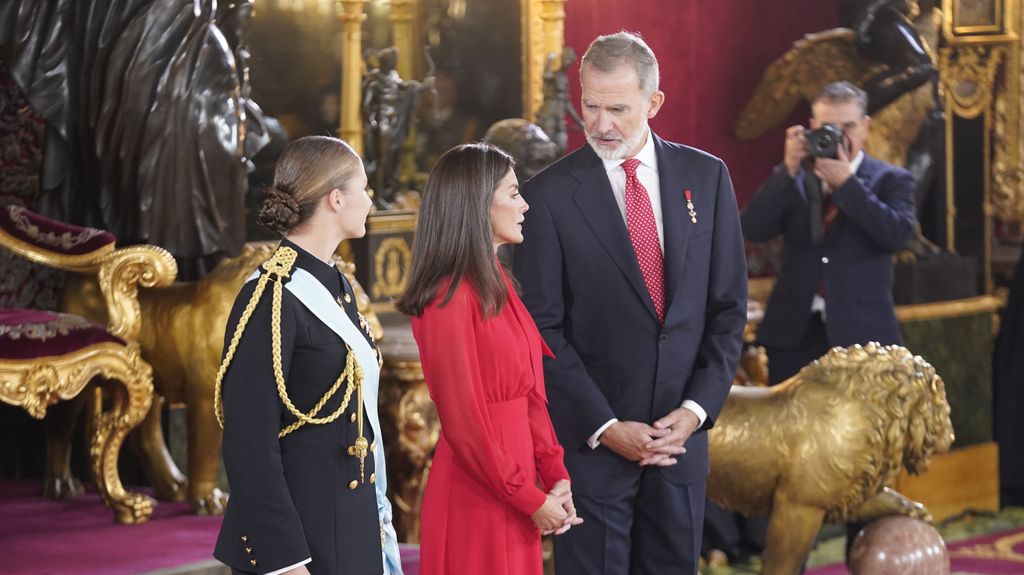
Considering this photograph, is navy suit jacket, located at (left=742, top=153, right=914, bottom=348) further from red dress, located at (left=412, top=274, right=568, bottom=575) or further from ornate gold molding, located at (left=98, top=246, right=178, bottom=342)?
red dress, located at (left=412, top=274, right=568, bottom=575)

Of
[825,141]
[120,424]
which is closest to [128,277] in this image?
[120,424]

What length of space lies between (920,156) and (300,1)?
3.12 meters

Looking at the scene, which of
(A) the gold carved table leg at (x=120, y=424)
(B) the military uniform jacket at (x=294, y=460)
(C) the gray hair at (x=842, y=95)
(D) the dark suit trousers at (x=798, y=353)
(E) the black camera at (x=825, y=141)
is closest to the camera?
(B) the military uniform jacket at (x=294, y=460)

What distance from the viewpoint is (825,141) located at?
5520 millimetres

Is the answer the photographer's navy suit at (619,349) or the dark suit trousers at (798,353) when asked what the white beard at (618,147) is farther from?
the dark suit trousers at (798,353)

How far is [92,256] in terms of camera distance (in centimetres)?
469

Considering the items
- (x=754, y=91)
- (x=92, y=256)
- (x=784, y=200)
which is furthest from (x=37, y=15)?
(x=754, y=91)

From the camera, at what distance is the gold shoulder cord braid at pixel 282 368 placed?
2.62 meters

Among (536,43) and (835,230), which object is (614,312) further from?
(536,43)

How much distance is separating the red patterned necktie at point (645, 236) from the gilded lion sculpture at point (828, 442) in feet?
5.05

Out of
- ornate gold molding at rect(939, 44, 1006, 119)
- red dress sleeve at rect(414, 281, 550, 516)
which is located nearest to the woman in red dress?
red dress sleeve at rect(414, 281, 550, 516)

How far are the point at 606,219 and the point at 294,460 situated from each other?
3.13ft

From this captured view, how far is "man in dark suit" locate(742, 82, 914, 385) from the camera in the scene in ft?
18.3

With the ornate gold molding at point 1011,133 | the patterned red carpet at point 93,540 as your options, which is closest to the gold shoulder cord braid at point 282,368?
the patterned red carpet at point 93,540
